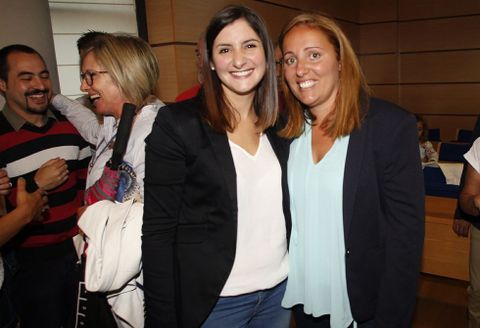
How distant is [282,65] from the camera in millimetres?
1508

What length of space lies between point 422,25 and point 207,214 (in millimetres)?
6952

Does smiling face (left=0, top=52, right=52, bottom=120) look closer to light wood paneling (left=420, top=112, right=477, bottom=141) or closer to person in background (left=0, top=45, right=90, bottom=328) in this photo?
person in background (left=0, top=45, right=90, bottom=328)

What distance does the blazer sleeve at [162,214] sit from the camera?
46.8 inches

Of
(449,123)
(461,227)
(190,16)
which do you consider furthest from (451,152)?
(190,16)

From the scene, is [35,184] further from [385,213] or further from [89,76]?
[385,213]

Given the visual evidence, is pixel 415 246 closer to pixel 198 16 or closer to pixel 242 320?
pixel 242 320

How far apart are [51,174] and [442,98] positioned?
6.64m

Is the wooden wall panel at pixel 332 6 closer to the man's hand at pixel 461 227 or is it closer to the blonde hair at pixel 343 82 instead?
the man's hand at pixel 461 227

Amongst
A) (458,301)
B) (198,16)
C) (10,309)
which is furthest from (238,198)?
(198,16)

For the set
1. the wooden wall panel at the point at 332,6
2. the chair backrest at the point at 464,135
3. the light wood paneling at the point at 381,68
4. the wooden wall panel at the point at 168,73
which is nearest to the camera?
the wooden wall panel at the point at 168,73

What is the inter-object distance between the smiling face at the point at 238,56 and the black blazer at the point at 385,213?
16.0 inches

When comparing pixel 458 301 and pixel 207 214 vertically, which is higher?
pixel 207 214

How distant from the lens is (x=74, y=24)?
11.0ft

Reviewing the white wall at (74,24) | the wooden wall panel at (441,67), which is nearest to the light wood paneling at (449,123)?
the wooden wall panel at (441,67)
